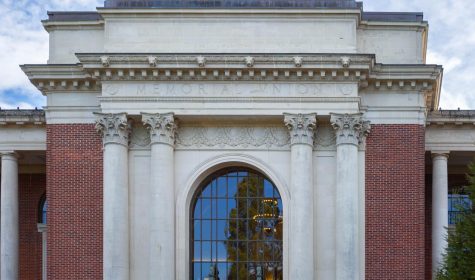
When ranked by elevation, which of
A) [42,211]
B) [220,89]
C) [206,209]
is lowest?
[42,211]

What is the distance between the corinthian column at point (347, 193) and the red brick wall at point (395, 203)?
2.56ft

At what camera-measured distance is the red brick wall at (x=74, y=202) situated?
95.2 ft

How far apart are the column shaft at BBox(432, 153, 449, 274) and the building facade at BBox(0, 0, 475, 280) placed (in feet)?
8.25

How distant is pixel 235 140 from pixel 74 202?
19.8ft

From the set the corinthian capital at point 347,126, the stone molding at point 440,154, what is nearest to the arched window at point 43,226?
the corinthian capital at point 347,126

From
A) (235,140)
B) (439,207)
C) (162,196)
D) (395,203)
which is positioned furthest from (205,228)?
(439,207)

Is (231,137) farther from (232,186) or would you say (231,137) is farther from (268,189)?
(268,189)

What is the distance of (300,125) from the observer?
28500 mm

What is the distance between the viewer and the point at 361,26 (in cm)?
3023

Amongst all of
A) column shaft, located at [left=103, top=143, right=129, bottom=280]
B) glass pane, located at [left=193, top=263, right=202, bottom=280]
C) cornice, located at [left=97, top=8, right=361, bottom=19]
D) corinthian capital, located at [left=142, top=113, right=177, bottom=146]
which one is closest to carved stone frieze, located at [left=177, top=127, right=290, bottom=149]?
corinthian capital, located at [left=142, top=113, right=177, bottom=146]

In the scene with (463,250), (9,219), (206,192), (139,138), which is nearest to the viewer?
(463,250)

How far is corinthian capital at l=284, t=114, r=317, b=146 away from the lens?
28516 millimetres

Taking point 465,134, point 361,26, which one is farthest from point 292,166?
point 465,134

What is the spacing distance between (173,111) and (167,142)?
1086 millimetres
